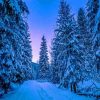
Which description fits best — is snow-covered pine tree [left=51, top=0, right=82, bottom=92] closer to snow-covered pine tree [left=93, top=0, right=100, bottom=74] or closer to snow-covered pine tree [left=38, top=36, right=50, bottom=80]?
snow-covered pine tree [left=93, top=0, right=100, bottom=74]

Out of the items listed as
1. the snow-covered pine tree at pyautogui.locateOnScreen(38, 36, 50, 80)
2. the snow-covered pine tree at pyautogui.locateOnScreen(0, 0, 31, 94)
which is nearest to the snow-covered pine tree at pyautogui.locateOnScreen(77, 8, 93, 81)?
the snow-covered pine tree at pyautogui.locateOnScreen(0, 0, 31, 94)

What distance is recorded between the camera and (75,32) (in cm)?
2384

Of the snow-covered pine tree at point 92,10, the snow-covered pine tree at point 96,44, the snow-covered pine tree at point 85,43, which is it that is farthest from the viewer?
the snow-covered pine tree at point 85,43

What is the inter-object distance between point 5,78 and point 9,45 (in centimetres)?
251

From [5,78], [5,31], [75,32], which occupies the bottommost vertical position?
[5,78]

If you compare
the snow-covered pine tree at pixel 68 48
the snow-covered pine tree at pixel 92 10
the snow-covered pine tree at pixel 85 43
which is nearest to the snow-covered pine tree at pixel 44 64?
the snow-covered pine tree at pixel 85 43

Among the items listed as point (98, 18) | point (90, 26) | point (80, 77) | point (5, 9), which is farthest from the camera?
point (80, 77)

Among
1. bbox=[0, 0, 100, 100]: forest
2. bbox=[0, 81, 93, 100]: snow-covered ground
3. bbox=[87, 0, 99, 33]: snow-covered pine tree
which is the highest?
bbox=[87, 0, 99, 33]: snow-covered pine tree

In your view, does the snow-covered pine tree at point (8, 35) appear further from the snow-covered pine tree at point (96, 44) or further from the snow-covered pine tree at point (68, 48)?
the snow-covered pine tree at point (68, 48)

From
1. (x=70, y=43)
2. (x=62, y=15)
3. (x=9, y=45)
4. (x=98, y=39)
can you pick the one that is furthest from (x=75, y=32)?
(x=9, y=45)

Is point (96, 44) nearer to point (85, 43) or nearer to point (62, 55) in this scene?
point (62, 55)

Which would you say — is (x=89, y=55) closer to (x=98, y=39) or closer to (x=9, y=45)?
(x=98, y=39)

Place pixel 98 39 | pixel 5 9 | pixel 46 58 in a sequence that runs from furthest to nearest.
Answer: pixel 46 58
pixel 98 39
pixel 5 9

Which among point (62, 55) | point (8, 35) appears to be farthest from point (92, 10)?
point (62, 55)
